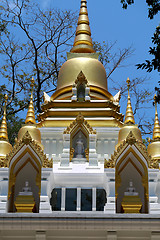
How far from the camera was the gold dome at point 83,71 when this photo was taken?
772 inches

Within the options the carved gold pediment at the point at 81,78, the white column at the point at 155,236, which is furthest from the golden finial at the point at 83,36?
the white column at the point at 155,236

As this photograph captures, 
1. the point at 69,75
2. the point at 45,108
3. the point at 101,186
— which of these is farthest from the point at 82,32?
the point at 101,186

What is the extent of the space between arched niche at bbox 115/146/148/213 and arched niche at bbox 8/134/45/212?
7.18 ft

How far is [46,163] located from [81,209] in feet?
5.58

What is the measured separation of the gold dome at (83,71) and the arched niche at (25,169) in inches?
188

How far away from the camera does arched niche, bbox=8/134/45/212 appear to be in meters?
15.0

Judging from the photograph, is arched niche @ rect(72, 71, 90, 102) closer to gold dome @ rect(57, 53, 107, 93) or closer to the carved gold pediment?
the carved gold pediment

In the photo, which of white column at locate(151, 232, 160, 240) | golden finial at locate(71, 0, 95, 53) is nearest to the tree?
white column at locate(151, 232, 160, 240)

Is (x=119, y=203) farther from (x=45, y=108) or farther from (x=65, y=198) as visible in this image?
(x=45, y=108)

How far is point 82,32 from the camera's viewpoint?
70.6 ft

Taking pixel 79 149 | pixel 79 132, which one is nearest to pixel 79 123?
pixel 79 132

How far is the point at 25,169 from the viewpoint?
15.6 m

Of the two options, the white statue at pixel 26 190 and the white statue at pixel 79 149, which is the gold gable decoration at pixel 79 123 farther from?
the white statue at pixel 26 190

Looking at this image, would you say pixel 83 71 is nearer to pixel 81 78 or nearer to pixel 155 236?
pixel 81 78
